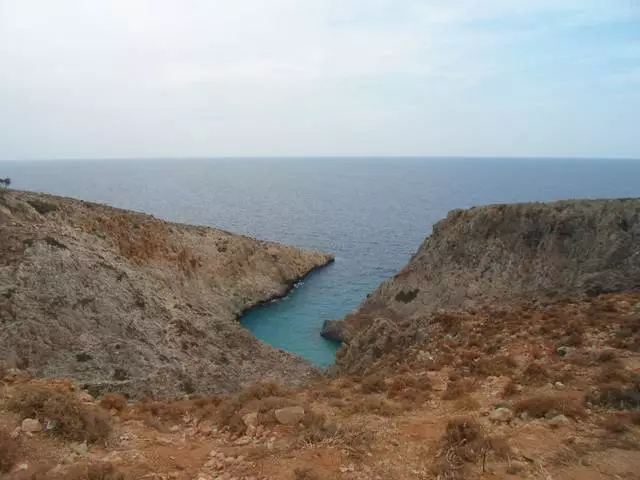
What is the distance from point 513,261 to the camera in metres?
41.3

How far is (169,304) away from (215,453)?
88.8ft

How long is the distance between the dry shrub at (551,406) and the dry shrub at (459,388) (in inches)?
72.6

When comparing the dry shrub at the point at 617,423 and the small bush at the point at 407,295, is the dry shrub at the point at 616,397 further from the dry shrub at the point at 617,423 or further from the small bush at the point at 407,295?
the small bush at the point at 407,295

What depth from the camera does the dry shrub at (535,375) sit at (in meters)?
14.3

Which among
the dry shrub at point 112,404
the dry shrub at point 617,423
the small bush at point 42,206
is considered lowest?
the dry shrub at point 112,404

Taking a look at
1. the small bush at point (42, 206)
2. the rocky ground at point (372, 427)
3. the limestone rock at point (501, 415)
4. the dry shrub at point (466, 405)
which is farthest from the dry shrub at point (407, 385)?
the small bush at point (42, 206)

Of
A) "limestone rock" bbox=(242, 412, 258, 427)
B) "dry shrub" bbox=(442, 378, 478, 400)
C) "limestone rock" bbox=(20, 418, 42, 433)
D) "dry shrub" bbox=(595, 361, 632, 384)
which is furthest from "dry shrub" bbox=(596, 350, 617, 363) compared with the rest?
"limestone rock" bbox=(20, 418, 42, 433)

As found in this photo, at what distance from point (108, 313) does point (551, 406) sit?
26236 mm

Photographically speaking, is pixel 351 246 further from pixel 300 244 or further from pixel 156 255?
pixel 156 255

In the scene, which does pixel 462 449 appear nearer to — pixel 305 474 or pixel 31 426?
pixel 305 474

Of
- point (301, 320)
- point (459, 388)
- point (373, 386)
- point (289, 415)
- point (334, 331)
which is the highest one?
point (289, 415)

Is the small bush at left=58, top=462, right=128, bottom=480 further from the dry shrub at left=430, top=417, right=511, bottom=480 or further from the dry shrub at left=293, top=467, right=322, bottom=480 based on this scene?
the dry shrub at left=430, top=417, right=511, bottom=480

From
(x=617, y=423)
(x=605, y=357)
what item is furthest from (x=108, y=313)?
(x=617, y=423)

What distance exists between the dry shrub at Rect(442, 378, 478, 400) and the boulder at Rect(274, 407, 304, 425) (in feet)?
15.0
